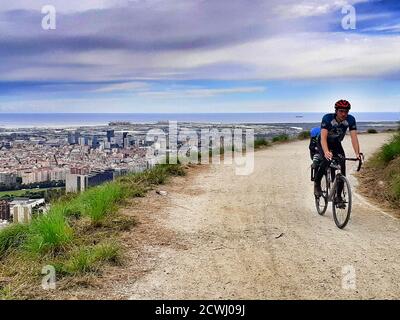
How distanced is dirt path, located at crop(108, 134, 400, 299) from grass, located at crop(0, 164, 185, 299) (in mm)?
581

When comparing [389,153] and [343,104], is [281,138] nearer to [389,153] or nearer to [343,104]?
[389,153]

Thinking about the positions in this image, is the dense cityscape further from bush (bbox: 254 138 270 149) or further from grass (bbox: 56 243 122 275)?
bush (bbox: 254 138 270 149)

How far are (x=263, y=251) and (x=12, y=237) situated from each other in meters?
3.50

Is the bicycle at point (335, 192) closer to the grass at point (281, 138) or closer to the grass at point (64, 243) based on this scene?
the grass at point (64, 243)

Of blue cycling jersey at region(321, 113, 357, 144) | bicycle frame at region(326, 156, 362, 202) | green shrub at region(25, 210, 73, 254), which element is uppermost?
blue cycling jersey at region(321, 113, 357, 144)

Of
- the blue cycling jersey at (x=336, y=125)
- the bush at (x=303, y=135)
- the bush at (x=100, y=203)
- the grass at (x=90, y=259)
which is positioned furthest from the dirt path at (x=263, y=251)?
the bush at (x=303, y=135)

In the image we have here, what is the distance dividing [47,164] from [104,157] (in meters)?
1.71

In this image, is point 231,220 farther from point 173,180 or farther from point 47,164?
point 47,164

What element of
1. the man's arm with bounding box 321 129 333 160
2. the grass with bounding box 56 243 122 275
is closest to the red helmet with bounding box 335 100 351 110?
the man's arm with bounding box 321 129 333 160

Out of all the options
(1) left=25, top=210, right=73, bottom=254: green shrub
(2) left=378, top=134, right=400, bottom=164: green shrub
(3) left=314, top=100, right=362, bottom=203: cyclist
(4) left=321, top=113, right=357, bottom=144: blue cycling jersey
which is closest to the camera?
(1) left=25, top=210, right=73, bottom=254: green shrub

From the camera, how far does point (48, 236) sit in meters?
6.17

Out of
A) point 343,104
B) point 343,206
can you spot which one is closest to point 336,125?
point 343,104

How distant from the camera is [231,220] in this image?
8.35m

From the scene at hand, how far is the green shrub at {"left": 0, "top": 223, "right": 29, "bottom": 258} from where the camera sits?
261 inches
